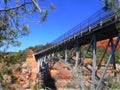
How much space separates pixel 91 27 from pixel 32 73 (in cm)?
3519

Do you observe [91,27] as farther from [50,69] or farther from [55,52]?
[50,69]

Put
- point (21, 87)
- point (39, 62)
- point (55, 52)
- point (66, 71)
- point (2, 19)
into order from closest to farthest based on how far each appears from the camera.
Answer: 1. point (2, 19)
2. point (55, 52)
3. point (21, 87)
4. point (39, 62)
5. point (66, 71)

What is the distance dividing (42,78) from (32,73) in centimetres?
216

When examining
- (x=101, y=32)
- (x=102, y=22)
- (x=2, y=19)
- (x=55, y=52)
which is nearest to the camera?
(x=2, y=19)

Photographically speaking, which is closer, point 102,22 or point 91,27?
point 102,22

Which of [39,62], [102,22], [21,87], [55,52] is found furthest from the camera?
[39,62]

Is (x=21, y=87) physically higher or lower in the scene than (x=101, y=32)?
lower

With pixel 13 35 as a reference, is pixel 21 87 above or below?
below

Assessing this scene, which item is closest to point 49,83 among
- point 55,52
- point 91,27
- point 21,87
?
point 21,87

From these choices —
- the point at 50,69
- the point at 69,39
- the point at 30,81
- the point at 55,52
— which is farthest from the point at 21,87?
the point at 69,39

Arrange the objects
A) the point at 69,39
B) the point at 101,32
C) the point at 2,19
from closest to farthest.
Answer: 1. the point at 2,19
2. the point at 101,32
3. the point at 69,39

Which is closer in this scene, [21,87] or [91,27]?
[91,27]

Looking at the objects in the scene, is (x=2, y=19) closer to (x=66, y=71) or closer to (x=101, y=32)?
(x=101, y=32)

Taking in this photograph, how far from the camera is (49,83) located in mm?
59812
